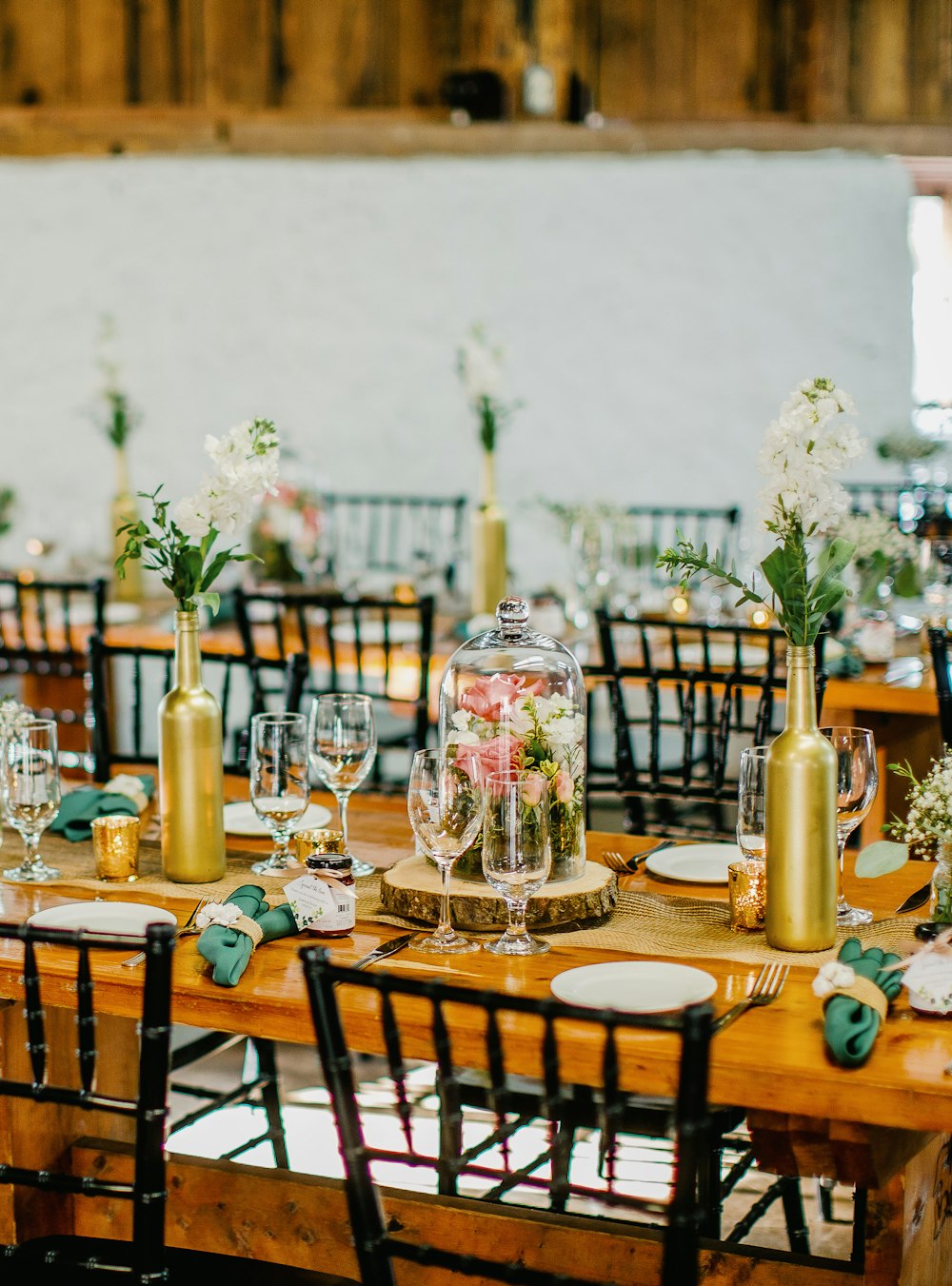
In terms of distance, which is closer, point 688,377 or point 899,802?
point 899,802

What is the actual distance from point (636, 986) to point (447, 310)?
5.08 m

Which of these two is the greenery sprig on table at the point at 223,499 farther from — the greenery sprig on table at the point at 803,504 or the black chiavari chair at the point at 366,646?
the black chiavari chair at the point at 366,646

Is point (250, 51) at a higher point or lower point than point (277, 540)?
higher

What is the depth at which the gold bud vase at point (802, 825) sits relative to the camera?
179 cm

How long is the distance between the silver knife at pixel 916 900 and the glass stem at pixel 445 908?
561 mm

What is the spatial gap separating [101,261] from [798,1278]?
5851 millimetres

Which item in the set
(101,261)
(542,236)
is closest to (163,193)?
(101,261)

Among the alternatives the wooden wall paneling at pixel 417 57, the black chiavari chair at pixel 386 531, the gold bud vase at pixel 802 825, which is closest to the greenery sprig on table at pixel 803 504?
the gold bud vase at pixel 802 825

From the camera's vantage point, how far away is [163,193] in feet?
21.8

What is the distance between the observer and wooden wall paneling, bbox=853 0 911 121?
6.11m

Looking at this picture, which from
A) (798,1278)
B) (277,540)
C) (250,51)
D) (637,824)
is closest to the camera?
(798,1278)

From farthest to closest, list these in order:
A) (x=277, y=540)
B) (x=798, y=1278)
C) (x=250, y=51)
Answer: (x=250, y=51)
(x=277, y=540)
(x=798, y=1278)

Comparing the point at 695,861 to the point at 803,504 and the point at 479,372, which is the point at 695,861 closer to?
→ the point at 803,504

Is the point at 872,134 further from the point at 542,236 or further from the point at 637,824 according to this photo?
the point at 637,824
